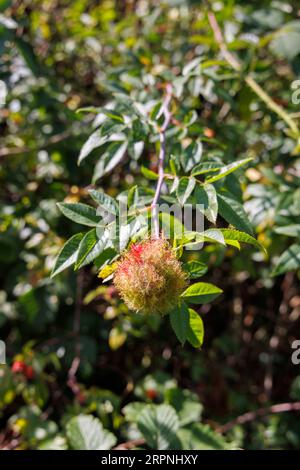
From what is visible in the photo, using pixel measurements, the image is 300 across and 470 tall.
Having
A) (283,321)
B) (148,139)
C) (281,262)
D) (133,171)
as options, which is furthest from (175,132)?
(283,321)

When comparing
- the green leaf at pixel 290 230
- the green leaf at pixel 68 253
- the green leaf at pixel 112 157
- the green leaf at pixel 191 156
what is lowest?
the green leaf at pixel 290 230

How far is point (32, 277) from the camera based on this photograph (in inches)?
89.7

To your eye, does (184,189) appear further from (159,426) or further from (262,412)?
(262,412)

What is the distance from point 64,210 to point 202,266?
1.08 ft

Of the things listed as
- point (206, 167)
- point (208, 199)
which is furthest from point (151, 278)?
point (206, 167)

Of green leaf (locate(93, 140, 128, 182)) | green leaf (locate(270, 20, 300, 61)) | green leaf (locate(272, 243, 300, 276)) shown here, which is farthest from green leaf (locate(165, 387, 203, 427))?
green leaf (locate(270, 20, 300, 61))

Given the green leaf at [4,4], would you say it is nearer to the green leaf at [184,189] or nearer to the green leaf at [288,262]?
the green leaf at [184,189]

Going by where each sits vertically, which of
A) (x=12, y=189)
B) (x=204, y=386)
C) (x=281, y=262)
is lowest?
(x=204, y=386)

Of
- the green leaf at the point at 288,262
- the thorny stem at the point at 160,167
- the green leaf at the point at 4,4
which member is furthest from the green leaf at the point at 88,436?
the green leaf at the point at 4,4

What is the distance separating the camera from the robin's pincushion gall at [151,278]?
100cm

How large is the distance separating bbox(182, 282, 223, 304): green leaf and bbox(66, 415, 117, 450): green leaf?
0.69 m

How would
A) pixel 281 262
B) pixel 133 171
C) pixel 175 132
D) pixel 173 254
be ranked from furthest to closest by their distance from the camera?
pixel 133 171 < pixel 175 132 < pixel 281 262 < pixel 173 254

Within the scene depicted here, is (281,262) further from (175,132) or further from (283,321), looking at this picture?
(283,321)

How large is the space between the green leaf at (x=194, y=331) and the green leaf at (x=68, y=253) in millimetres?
294
